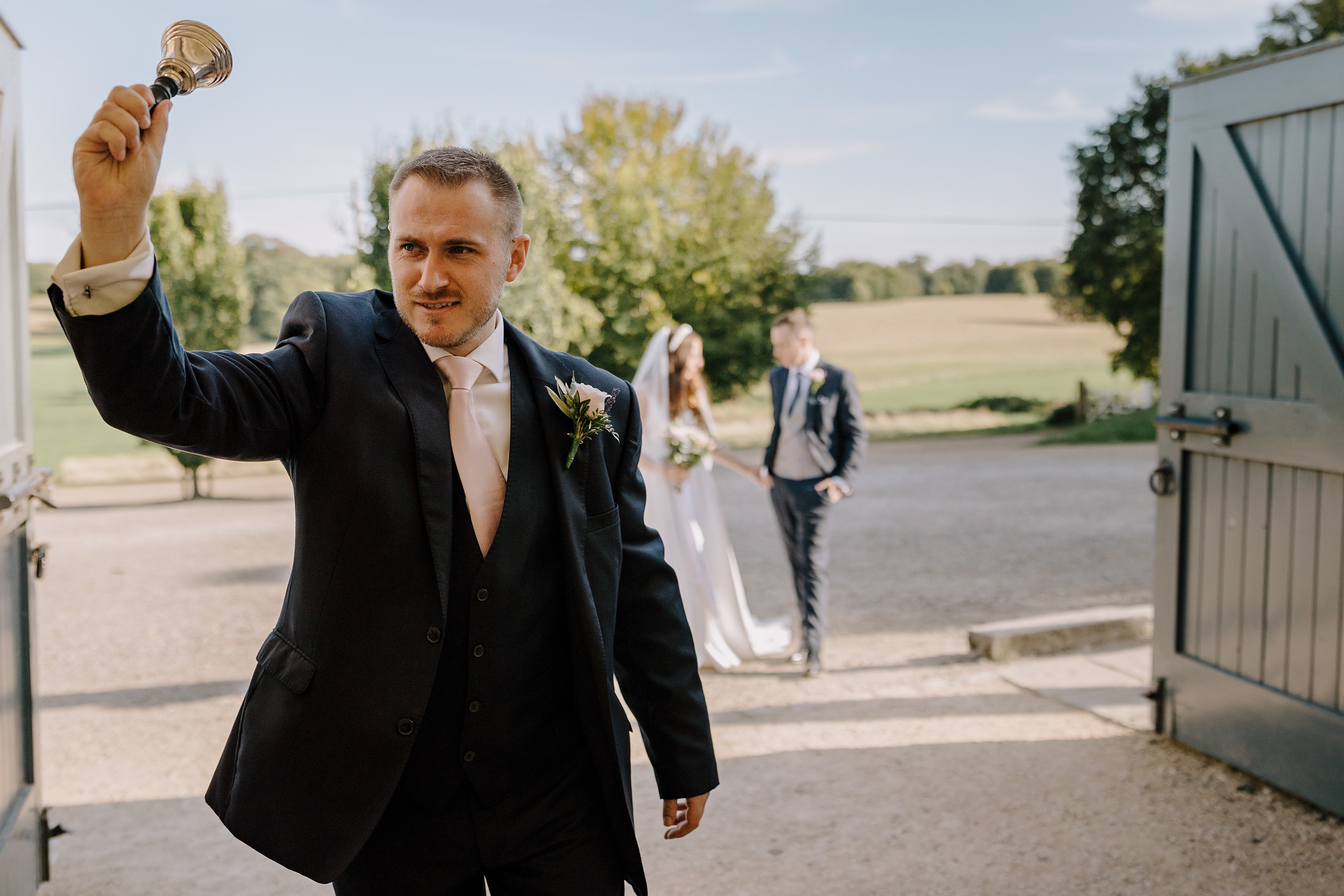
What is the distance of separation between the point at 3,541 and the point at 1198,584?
5.24m

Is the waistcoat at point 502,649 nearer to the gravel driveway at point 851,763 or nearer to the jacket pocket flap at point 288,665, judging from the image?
the jacket pocket flap at point 288,665

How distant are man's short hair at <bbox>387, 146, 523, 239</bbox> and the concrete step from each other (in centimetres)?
582

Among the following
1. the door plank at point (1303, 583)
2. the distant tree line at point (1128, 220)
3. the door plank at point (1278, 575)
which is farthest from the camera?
the distant tree line at point (1128, 220)

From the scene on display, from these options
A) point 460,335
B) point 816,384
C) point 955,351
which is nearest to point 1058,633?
point 816,384

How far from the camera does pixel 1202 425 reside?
16.7ft

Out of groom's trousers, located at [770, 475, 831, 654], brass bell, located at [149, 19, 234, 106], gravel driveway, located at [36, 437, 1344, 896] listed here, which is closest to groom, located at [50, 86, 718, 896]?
brass bell, located at [149, 19, 234, 106]

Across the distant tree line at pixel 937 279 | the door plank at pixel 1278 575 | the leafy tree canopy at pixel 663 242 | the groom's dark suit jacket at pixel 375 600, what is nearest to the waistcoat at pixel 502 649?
the groom's dark suit jacket at pixel 375 600

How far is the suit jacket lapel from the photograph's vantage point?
199 centimetres

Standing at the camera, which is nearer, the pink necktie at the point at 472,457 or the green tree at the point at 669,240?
the pink necktie at the point at 472,457

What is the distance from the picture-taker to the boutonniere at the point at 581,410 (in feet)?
7.21

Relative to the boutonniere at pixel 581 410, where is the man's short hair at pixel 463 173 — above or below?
above

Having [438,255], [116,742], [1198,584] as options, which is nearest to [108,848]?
[116,742]

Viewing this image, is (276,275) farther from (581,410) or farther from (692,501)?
(581,410)

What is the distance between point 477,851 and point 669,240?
2262cm
